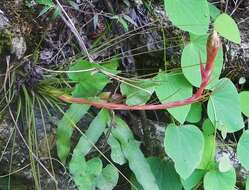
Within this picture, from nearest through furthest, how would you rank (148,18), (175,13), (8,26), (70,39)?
(175,13) < (8,26) < (70,39) < (148,18)

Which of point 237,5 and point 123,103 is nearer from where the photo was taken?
Result: point 123,103

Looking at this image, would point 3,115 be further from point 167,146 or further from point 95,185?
point 167,146

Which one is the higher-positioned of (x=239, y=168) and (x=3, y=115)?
(x=3, y=115)

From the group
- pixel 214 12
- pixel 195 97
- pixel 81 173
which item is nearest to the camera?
pixel 195 97

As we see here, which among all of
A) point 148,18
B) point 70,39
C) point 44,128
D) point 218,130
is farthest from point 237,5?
point 44,128

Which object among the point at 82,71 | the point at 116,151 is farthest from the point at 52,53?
the point at 116,151

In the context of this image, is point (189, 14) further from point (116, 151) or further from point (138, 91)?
point (116, 151)

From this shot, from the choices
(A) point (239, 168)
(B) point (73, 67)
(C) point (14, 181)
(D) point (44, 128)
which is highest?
(B) point (73, 67)
